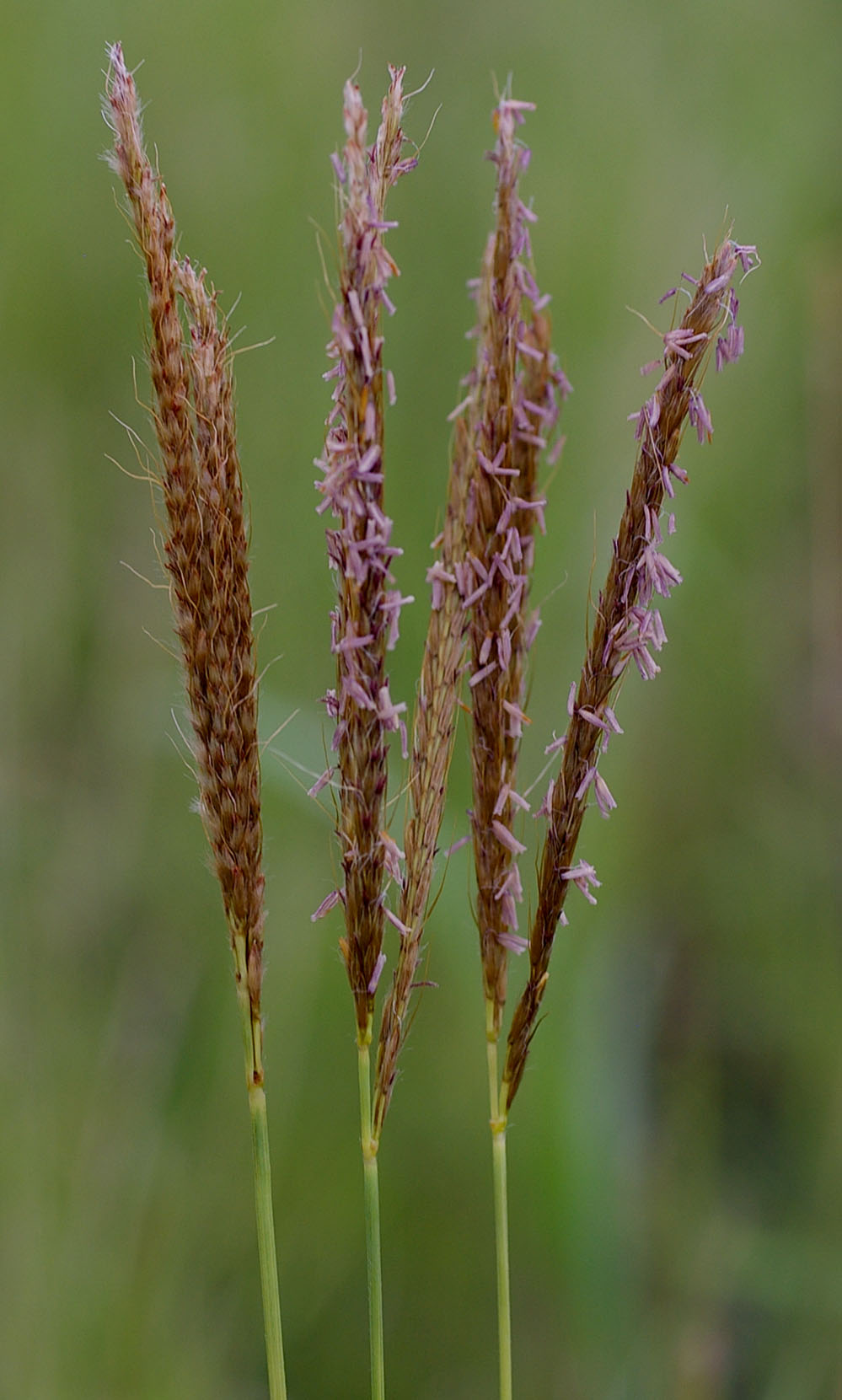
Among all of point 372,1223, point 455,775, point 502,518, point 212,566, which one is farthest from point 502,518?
point 455,775

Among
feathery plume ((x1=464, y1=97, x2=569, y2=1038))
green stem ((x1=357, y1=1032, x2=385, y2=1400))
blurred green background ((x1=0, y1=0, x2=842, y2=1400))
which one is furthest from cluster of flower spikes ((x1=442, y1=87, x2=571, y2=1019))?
blurred green background ((x1=0, y1=0, x2=842, y2=1400))

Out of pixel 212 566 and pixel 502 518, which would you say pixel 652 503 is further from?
pixel 212 566

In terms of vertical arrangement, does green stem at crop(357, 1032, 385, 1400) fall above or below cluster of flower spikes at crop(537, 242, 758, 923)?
below

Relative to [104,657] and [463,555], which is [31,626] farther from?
[463,555]

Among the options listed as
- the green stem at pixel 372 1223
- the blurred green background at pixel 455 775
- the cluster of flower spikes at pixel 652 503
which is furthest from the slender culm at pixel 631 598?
the blurred green background at pixel 455 775

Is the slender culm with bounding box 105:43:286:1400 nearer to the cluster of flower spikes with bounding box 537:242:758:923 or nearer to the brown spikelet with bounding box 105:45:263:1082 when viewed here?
the brown spikelet with bounding box 105:45:263:1082

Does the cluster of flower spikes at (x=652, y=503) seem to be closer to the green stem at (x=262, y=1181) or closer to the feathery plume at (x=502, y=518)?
the feathery plume at (x=502, y=518)
